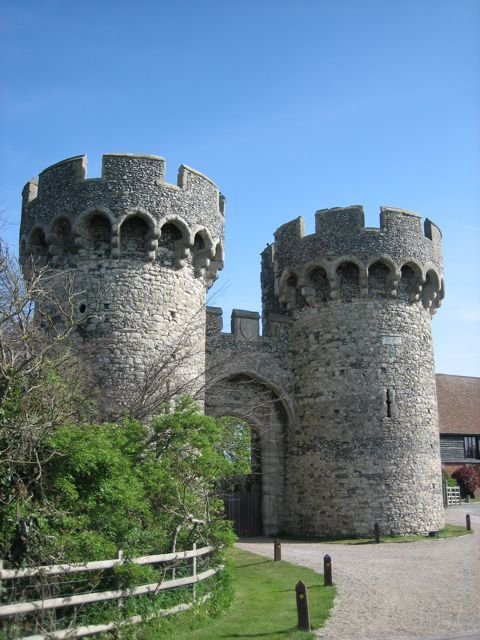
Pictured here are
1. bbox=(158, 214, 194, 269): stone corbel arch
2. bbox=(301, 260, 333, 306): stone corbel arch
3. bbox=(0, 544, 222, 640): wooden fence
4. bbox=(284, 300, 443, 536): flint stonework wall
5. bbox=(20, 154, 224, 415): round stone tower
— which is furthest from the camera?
bbox=(301, 260, 333, 306): stone corbel arch

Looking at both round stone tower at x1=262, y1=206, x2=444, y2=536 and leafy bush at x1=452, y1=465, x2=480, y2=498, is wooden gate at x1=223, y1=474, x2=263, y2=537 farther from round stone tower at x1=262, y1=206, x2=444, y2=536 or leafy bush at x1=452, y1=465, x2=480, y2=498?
leafy bush at x1=452, y1=465, x2=480, y2=498

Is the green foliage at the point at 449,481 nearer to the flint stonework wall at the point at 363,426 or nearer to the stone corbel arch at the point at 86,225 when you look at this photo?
the flint stonework wall at the point at 363,426

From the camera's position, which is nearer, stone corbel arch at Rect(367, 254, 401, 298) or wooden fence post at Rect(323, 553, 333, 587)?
wooden fence post at Rect(323, 553, 333, 587)

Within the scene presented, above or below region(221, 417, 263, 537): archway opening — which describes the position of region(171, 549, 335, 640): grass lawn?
below

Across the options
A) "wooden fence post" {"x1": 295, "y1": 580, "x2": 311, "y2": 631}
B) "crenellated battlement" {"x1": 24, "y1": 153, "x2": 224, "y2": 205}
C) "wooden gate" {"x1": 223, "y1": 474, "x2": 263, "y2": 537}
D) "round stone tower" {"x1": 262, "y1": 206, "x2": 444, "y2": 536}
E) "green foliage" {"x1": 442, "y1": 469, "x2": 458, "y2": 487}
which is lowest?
"wooden fence post" {"x1": 295, "y1": 580, "x2": 311, "y2": 631}

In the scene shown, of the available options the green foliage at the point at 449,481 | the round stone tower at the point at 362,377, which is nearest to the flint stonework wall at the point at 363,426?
the round stone tower at the point at 362,377

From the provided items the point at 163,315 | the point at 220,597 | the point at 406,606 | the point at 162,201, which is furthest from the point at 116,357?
the point at 406,606

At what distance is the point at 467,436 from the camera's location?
3547cm

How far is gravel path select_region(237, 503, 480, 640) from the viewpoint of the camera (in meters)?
8.37

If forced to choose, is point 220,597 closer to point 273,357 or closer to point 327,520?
point 327,520

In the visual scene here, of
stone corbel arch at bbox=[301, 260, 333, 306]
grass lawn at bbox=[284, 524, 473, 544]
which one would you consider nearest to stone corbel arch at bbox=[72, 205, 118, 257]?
stone corbel arch at bbox=[301, 260, 333, 306]

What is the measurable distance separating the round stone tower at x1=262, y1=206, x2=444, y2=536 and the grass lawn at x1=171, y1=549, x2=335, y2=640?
5.14 m

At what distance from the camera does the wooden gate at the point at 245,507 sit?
62.6 feet

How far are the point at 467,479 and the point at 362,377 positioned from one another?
17462 mm
